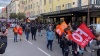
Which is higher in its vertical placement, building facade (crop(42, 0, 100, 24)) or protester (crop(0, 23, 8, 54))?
building facade (crop(42, 0, 100, 24))

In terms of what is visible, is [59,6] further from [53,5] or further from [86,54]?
[86,54]

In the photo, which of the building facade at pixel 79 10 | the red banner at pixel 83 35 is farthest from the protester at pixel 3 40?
the building facade at pixel 79 10

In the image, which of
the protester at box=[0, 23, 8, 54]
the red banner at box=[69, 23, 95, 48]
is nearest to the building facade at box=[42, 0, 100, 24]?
the red banner at box=[69, 23, 95, 48]

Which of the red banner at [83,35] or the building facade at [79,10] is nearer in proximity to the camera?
the red banner at [83,35]

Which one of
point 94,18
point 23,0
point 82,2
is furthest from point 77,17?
point 23,0

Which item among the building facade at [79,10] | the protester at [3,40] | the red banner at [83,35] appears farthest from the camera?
the building facade at [79,10]

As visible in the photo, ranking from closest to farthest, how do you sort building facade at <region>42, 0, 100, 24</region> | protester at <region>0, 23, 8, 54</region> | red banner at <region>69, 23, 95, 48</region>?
1. protester at <region>0, 23, 8, 54</region>
2. red banner at <region>69, 23, 95, 48</region>
3. building facade at <region>42, 0, 100, 24</region>

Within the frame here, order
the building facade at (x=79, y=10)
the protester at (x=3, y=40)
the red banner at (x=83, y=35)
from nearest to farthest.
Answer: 1. the protester at (x=3, y=40)
2. the red banner at (x=83, y=35)
3. the building facade at (x=79, y=10)

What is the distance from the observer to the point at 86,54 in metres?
15.5

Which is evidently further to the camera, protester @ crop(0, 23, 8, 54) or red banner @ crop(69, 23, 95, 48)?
red banner @ crop(69, 23, 95, 48)

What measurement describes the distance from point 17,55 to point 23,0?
7921 centimetres

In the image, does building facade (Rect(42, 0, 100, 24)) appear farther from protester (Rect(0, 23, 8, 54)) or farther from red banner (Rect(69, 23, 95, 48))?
protester (Rect(0, 23, 8, 54))

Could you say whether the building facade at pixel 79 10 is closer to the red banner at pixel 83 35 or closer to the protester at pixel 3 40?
the red banner at pixel 83 35

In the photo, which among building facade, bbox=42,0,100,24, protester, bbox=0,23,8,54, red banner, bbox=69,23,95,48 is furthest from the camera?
building facade, bbox=42,0,100,24
